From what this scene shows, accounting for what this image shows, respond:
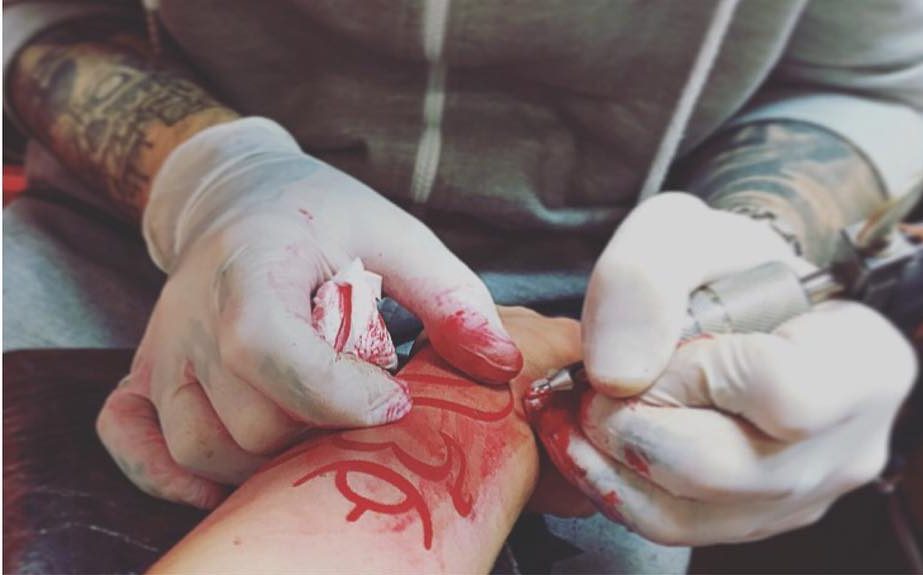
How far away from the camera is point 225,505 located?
60cm

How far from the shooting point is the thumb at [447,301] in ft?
2.13

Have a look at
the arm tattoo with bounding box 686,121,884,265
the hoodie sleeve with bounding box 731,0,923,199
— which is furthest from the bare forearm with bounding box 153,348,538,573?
the hoodie sleeve with bounding box 731,0,923,199

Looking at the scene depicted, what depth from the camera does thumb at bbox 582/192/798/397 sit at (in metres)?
0.59

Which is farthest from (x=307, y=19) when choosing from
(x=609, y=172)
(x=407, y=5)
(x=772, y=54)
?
(x=772, y=54)

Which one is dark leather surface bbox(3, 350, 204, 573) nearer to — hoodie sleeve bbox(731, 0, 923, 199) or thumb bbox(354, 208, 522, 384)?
thumb bbox(354, 208, 522, 384)

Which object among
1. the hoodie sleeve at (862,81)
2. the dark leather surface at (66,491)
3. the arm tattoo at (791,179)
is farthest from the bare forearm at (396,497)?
the hoodie sleeve at (862,81)

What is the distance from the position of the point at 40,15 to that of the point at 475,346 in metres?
0.70

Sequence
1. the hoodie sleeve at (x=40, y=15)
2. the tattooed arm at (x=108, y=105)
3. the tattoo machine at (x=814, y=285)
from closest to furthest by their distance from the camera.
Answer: the tattoo machine at (x=814, y=285) < the tattooed arm at (x=108, y=105) < the hoodie sleeve at (x=40, y=15)

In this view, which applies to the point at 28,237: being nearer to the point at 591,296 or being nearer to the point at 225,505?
the point at 225,505

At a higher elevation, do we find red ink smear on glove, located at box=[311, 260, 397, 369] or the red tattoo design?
red ink smear on glove, located at box=[311, 260, 397, 369]

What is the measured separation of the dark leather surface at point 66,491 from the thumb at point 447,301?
8.6 inches

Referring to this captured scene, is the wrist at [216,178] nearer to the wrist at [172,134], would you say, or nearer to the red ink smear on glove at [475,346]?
the wrist at [172,134]

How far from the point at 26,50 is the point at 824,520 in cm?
92

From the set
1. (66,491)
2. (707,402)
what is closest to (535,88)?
(707,402)
